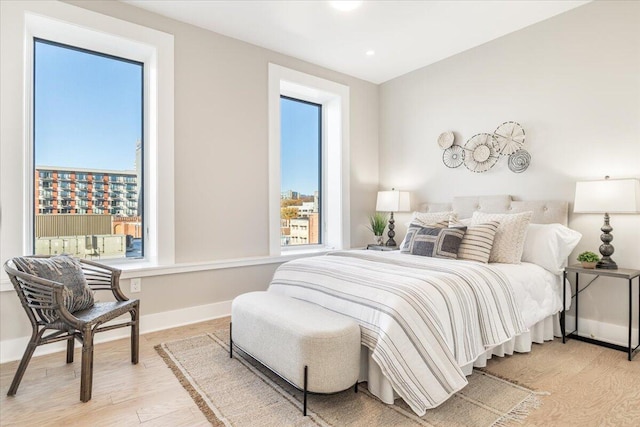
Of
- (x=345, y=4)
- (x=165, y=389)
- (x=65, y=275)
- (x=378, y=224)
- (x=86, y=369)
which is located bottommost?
(x=165, y=389)

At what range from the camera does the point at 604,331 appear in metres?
2.84

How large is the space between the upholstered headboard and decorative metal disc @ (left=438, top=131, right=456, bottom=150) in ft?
2.06

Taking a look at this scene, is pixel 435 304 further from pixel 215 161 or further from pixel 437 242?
pixel 215 161

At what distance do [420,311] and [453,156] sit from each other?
2.59m

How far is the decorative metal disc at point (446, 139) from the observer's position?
12.9ft

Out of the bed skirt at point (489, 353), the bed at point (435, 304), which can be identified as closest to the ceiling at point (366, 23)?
the bed at point (435, 304)

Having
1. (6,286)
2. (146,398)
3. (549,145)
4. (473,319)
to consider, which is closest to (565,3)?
(549,145)

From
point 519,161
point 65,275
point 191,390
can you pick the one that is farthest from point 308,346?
point 519,161

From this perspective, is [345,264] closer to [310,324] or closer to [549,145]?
[310,324]

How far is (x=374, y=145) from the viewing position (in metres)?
4.82

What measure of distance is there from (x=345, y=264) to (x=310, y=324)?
30.5 inches

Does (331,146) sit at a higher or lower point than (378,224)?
higher

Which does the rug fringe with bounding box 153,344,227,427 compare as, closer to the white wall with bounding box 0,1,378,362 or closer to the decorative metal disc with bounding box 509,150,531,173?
the white wall with bounding box 0,1,378,362

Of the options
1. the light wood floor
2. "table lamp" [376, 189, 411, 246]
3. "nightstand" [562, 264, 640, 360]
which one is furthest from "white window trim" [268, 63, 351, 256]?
"nightstand" [562, 264, 640, 360]
